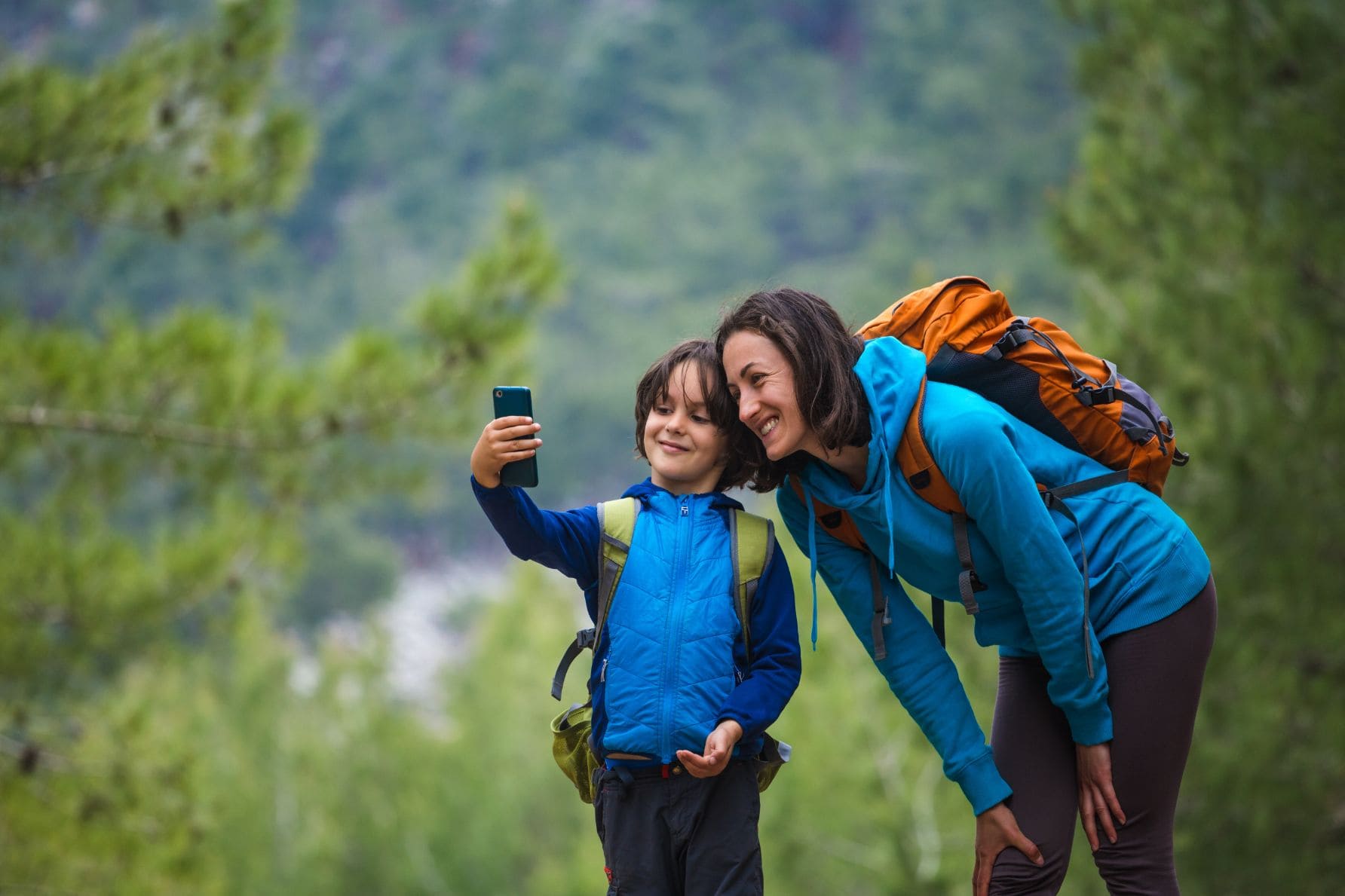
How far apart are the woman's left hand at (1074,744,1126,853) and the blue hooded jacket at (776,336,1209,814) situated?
0.06 ft

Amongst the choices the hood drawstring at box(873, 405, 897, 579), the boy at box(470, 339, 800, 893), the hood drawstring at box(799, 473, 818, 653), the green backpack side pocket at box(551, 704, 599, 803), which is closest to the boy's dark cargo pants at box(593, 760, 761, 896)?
the boy at box(470, 339, 800, 893)

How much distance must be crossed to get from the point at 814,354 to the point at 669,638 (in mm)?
349

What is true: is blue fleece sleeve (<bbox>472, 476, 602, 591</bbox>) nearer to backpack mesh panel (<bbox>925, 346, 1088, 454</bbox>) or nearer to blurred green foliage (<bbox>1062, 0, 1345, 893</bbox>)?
backpack mesh panel (<bbox>925, 346, 1088, 454</bbox>)

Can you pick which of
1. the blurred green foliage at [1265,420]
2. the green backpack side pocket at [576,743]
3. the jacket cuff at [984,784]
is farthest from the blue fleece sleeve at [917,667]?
the blurred green foliage at [1265,420]

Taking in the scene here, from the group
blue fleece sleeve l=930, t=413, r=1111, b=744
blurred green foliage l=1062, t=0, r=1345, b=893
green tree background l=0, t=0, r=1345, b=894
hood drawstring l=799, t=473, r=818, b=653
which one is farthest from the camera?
green tree background l=0, t=0, r=1345, b=894

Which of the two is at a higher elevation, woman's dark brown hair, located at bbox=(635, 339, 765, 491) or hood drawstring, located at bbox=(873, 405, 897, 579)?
woman's dark brown hair, located at bbox=(635, 339, 765, 491)

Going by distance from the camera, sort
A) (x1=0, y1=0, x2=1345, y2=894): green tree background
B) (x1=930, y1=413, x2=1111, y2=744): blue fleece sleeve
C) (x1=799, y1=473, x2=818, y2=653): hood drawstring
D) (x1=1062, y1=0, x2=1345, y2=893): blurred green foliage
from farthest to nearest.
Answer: (x1=0, y1=0, x2=1345, y2=894): green tree background < (x1=1062, y1=0, x2=1345, y2=893): blurred green foliage < (x1=799, y1=473, x2=818, y2=653): hood drawstring < (x1=930, y1=413, x2=1111, y2=744): blue fleece sleeve

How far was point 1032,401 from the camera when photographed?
4.81 feet

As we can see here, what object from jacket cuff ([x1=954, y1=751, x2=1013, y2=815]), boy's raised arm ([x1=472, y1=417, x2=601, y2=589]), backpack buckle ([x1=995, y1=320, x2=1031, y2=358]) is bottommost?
jacket cuff ([x1=954, y1=751, x2=1013, y2=815])

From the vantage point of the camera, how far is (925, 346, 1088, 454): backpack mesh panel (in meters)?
1.46

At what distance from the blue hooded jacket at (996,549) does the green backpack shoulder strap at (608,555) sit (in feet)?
0.68

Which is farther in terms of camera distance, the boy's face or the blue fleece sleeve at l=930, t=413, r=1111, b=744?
the boy's face

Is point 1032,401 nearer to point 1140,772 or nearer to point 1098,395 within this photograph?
point 1098,395

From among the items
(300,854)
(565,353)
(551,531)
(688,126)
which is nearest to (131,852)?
(551,531)
